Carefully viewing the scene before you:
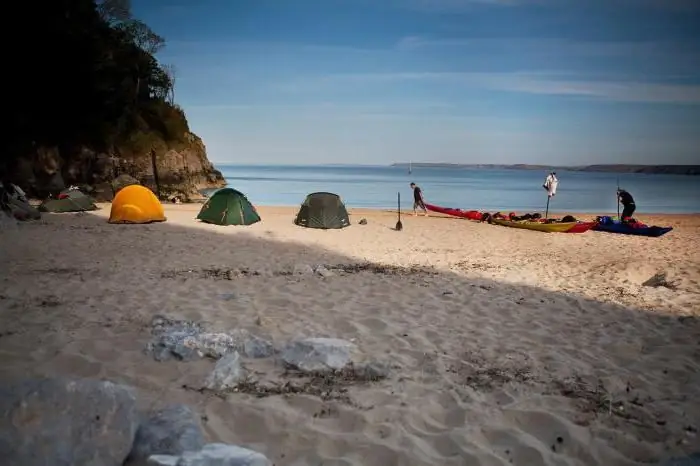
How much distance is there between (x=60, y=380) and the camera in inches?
115

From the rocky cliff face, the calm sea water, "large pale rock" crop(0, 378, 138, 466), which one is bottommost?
the calm sea water

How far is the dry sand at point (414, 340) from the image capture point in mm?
3438

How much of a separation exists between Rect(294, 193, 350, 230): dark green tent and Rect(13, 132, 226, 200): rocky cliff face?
32.9 feet

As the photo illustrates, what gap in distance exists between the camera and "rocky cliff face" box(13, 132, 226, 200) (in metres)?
24.8

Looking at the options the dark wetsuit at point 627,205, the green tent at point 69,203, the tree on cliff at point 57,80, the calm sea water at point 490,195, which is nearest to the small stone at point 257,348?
the tree on cliff at point 57,80

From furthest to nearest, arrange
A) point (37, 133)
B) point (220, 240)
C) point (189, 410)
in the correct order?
point (220, 240)
point (37, 133)
point (189, 410)

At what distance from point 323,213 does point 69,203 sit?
9.75 m

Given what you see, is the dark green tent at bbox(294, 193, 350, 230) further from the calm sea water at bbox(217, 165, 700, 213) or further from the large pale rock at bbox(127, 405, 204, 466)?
the calm sea water at bbox(217, 165, 700, 213)

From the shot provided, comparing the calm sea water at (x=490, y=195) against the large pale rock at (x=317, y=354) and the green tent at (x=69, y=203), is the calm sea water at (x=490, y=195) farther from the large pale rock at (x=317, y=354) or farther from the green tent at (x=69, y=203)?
the large pale rock at (x=317, y=354)

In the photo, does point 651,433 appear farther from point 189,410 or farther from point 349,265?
point 349,265

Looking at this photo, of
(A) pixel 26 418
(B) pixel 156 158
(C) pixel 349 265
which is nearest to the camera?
(A) pixel 26 418

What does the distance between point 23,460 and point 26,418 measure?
28cm

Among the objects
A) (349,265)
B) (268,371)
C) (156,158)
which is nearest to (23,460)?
(268,371)

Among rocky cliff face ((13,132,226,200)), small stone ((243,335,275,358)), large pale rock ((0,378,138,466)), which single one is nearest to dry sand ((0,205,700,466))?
small stone ((243,335,275,358))
